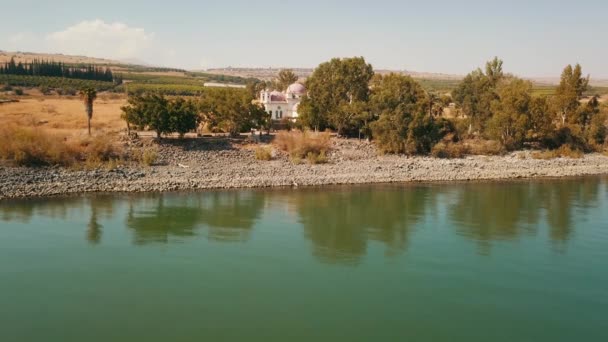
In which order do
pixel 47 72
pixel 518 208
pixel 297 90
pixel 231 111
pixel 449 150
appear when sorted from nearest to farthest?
pixel 518 208 → pixel 231 111 → pixel 449 150 → pixel 297 90 → pixel 47 72

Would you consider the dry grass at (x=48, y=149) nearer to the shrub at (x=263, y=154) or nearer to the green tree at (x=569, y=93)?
the shrub at (x=263, y=154)

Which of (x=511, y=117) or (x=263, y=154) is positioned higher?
(x=511, y=117)

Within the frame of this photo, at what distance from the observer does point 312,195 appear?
31125 mm

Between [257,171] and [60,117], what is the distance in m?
22.9

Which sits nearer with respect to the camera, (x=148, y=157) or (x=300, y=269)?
(x=300, y=269)

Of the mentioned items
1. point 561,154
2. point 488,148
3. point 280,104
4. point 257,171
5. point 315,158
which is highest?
point 280,104

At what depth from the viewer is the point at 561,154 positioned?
46500mm

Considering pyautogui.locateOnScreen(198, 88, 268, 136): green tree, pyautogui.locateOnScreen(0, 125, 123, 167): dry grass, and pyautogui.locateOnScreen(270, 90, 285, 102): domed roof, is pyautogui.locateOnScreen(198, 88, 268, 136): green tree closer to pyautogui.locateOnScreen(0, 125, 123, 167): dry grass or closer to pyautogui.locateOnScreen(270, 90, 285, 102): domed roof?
pyautogui.locateOnScreen(0, 125, 123, 167): dry grass

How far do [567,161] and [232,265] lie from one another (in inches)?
1360

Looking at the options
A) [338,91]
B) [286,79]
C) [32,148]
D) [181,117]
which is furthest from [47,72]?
[32,148]

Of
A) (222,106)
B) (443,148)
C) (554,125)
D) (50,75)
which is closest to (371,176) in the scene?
(443,148)

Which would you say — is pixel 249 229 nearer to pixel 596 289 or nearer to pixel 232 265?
pixel 232 265

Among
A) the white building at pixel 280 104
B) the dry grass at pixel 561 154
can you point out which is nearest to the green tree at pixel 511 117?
the dry grass at pixel 561 154

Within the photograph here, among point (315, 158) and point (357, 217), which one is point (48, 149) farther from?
point (357, 217)
